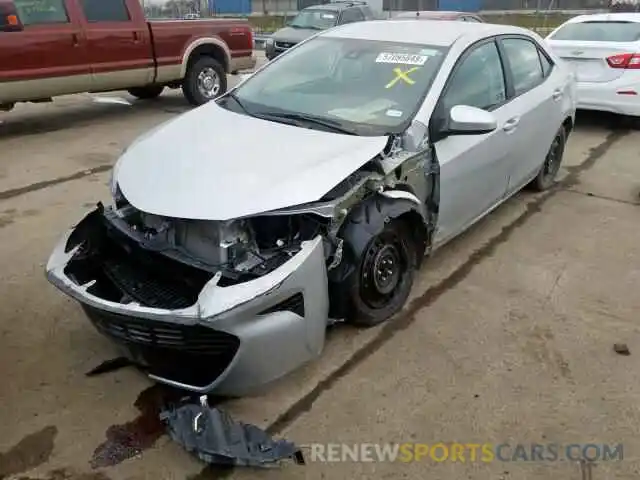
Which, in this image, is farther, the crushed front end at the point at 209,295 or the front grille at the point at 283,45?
the front grille at the point at 283,45

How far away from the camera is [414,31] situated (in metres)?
4.32

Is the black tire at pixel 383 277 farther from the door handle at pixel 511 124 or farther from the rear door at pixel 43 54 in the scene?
the rear door at pixel 43 54

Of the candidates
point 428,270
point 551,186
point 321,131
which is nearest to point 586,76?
point 551,186

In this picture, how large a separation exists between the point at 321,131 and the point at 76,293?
159 cm

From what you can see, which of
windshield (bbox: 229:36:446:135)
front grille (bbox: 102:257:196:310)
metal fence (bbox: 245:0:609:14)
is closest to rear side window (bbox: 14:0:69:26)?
windshield (bbox: 229:36:446:135)

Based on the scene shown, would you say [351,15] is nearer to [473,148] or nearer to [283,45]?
[283,45]

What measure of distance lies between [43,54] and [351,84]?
5206 mm

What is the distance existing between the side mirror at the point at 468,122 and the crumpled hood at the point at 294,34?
1099 cm

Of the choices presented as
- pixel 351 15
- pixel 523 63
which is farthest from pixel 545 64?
pixel 351 15

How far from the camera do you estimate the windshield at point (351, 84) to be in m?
3.70

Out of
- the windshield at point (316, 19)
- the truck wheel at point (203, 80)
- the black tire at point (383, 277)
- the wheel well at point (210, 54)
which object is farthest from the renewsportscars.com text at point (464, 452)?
the windshield at point (316, 19)

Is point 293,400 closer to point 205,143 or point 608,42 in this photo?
point 205,143

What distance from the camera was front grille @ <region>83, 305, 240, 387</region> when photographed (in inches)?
105

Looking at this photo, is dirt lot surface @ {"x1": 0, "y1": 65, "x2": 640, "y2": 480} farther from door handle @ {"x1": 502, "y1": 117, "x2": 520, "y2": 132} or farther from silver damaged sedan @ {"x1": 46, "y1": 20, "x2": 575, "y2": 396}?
door handle @ {"x1": 502, "y1": 117, "x2": 520, "y2": 132}
